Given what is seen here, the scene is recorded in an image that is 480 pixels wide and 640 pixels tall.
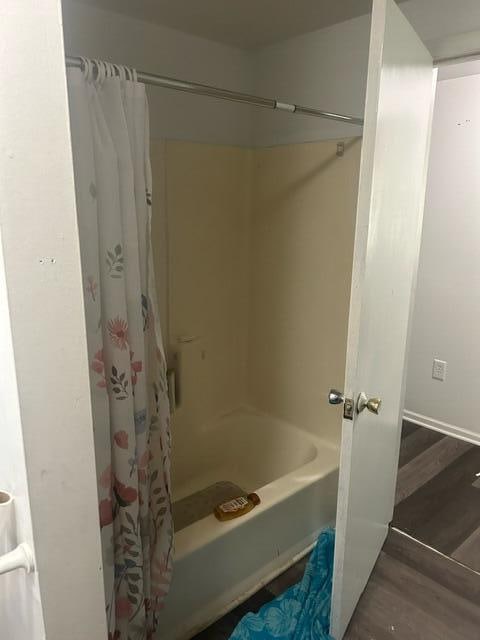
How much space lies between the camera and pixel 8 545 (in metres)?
0.78

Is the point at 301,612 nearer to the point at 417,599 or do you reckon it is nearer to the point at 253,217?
the point at 417,599

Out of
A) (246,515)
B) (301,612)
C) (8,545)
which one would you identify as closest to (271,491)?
(246,515)

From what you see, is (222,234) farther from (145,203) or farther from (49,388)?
(49,388)

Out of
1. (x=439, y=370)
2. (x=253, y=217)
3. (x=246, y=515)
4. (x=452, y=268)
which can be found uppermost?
(x=253, y=217)

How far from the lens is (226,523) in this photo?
5.43ft

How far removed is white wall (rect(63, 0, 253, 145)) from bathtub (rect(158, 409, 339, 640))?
1398 millimetres

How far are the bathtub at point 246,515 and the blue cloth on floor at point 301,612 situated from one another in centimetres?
13

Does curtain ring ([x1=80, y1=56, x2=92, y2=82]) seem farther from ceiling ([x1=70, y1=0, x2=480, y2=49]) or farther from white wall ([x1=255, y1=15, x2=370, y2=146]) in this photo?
white wall ([x1=255, y1=15, x2=370, y2=146])

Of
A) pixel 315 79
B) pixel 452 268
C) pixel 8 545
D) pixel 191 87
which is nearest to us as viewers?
pixel 8 545

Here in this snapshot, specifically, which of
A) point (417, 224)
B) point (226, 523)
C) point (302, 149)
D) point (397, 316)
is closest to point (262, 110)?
point (302, 149)

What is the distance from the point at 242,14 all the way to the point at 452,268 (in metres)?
1.83

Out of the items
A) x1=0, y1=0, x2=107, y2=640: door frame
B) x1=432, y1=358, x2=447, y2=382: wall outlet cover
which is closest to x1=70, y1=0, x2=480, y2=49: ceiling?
x1=0, y1=0, x2=107, y2=640: door frame

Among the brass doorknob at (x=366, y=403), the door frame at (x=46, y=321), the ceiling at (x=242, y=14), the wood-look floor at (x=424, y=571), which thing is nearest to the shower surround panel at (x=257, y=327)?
the wood-look floor at (x=424, y=571)

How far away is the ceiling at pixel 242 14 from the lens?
1.67 m
